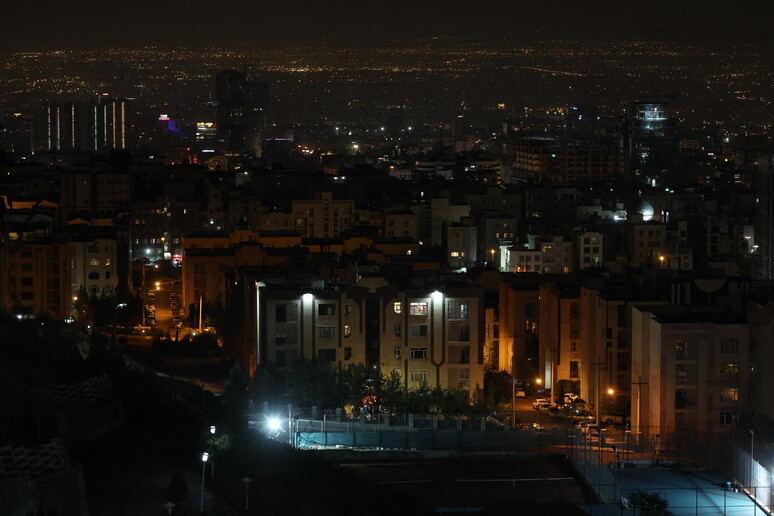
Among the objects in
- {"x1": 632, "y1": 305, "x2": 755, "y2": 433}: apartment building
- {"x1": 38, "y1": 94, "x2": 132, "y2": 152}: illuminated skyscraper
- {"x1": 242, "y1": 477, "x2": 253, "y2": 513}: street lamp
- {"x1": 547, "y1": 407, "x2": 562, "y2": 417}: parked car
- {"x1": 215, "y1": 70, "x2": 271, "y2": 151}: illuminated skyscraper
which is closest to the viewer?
{"x1": 242, "y1": 477, "x2": 253, "y2": 513}: street lamp

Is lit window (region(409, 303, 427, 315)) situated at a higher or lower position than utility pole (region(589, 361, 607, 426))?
higher

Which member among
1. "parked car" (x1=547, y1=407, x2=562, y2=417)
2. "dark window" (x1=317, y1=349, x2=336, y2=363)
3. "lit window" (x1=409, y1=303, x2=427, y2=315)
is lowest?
"parked car" (x1=547, y1=407, x2=562, y2=417)

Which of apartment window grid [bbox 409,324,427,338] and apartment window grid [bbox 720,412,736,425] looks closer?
apartment window grid [bbox 720,412,736,425]


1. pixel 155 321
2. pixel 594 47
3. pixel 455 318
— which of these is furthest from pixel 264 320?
pixel 594 47

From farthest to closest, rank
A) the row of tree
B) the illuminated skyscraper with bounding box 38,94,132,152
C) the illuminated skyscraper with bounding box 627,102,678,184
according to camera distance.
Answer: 1. the illuminated skyscraper with bounding box 38,94,132,152
2. the illuminated skyscraper with bounding box 627,102,678,184
3. the row of tree

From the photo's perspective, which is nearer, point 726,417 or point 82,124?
point 726,417

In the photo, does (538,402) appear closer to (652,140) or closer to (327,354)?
(327,354)

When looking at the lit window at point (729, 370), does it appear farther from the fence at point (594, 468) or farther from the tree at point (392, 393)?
the tree at point (392, 393)

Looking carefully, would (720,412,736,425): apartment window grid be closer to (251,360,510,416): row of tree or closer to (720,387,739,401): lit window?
(720,387,739,401): lit window

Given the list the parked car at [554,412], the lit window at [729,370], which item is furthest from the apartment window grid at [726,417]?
the parked car at [554,412]

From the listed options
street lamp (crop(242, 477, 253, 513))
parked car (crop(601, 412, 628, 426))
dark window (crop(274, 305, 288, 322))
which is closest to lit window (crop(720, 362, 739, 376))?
parked car (crop(601, 412, 628, 426))

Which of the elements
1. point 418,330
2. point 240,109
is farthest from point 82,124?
point 418,330
